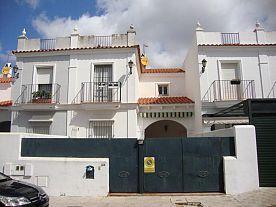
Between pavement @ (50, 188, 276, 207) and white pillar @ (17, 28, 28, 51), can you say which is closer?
pavement @ (50, 188, 276, 207)

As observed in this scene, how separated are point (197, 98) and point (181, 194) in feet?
25.4

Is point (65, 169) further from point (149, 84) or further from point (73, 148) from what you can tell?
point (149, 84)

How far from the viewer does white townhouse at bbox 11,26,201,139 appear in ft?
53.4

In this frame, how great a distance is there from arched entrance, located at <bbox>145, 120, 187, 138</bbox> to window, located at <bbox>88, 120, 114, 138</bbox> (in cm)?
498

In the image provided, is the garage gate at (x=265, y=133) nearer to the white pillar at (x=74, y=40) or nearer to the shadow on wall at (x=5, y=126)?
the white pillar at (x=74, y=40)

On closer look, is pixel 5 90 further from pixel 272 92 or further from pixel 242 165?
pixel 272 92

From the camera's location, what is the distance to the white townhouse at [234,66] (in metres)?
16.3

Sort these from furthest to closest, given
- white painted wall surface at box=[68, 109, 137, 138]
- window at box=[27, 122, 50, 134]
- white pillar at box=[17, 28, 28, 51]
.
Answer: white pillar at box=[17, 28, 28, 51] < window at box=[27, 122, 50, 134] < white painted wall surface at box=[68, 109, 137, 138]

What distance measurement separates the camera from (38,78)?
17516 millimetres

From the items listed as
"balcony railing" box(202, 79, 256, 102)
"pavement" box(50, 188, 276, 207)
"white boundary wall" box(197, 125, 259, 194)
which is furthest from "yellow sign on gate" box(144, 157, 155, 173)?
"balcony railing" box(202, 79, 256, 102)

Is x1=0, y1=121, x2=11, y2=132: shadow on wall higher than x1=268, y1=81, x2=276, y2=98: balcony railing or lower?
lower

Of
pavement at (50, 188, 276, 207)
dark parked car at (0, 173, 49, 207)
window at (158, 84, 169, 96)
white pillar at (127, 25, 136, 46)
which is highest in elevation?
white pillar at (127, 25, 136, 46)

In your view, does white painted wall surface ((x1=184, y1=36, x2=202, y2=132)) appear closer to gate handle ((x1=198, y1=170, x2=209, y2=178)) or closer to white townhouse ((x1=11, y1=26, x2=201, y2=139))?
white townhouse ((x1=11, y1=26, x2=201, y2=139))

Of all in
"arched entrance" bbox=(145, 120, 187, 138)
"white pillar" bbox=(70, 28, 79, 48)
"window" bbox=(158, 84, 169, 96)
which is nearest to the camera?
"white pillar" bbox=(70, 28, 79, 48)
